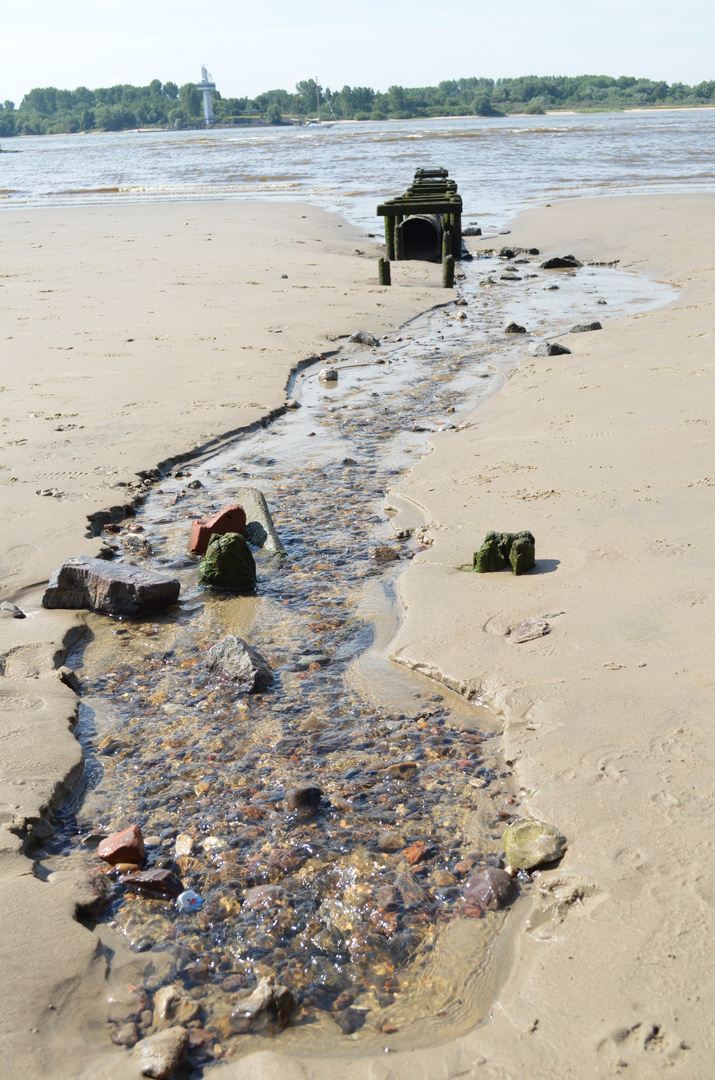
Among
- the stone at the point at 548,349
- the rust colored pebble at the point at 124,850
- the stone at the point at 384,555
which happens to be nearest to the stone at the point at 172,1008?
the rust colored pebble at the point at 124,850

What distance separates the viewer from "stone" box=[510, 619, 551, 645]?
372 cm

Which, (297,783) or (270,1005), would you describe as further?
(297,783)

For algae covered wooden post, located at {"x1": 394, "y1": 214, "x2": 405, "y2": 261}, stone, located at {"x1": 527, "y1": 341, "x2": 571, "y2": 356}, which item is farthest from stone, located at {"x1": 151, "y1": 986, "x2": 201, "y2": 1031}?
algae covered wooden post, located at {"x1": 394, "y1": 214, "x2": 405, "y2": 261}

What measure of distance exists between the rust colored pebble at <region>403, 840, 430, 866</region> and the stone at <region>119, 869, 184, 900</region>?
2.27ft

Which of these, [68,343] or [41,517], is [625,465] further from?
[68,343]

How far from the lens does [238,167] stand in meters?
45.6

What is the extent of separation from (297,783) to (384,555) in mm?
1929

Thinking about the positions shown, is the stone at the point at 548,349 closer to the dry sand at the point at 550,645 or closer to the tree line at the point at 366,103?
the dry sand at the point at 550,645

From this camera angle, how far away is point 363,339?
9.70 metres

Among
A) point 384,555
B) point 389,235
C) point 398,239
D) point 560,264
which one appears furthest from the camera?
point 398,239

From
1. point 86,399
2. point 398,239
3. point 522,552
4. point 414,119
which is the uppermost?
point 414,119

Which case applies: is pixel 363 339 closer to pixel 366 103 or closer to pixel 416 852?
pixel 416 852

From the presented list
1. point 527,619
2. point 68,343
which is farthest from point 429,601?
point 68,343

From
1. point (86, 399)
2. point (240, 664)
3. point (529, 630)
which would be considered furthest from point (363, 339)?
point (240, 664)
